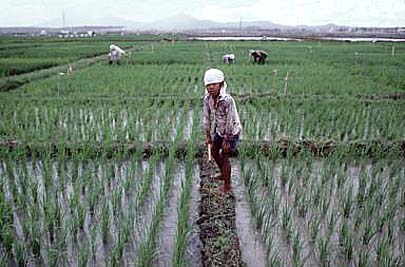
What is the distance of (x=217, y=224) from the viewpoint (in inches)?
122

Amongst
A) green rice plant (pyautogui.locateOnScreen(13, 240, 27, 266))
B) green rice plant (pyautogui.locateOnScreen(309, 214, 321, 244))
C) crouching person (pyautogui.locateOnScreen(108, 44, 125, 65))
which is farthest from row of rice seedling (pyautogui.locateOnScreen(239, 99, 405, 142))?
crouching person (pyautogui.locateOnScreen(108, 44, 125, 65))

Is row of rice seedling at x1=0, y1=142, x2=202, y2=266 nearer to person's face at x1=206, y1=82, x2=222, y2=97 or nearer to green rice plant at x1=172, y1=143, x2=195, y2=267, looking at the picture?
green rice plant at x1=172, y1=143, x2=195, y2=267

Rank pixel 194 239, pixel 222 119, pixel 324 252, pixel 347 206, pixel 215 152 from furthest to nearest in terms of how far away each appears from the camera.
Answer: pixel 215 152 → pixel 222 119 → pixel 347 206 → pixel 194 239 → pixel 324 252

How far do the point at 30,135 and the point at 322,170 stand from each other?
3708 mm

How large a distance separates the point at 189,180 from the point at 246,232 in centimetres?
95

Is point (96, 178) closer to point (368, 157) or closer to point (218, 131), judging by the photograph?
point (218, 131)

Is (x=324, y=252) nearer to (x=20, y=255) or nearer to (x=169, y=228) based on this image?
(x=169, y=228)

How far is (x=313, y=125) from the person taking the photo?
5.98 meters

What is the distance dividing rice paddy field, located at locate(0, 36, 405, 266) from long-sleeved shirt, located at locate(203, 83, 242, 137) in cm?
62

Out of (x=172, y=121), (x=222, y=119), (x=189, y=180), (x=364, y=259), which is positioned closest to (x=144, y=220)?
(x=189, y=180)

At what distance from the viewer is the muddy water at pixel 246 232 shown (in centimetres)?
279

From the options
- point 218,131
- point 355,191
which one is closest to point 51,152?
point 218,131

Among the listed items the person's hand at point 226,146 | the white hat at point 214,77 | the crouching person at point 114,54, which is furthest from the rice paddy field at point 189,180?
the crouching person at point 114,54

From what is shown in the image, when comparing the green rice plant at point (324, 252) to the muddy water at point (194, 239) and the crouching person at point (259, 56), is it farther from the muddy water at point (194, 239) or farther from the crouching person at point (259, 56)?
the crouching person at point (259, 56)
